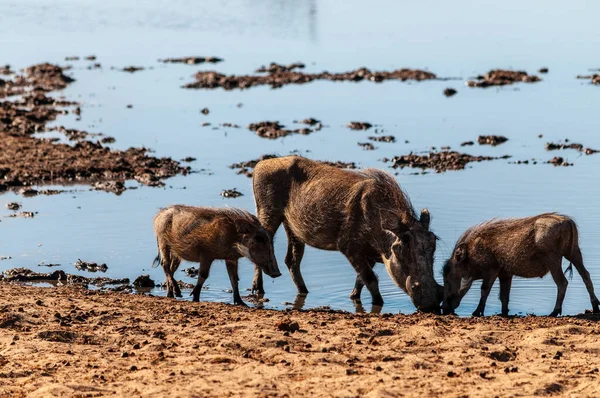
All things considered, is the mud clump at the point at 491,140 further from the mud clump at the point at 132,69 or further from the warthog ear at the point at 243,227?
the mud clump at the point at 132,69

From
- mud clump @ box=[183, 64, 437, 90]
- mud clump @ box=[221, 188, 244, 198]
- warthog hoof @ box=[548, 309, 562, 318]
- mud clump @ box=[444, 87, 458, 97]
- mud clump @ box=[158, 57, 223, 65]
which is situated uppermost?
mud clump @ box=[158, 57, 223, 65]

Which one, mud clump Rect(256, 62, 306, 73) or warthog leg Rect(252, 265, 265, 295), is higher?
mud clump Rect(256, 62, 306, 73)

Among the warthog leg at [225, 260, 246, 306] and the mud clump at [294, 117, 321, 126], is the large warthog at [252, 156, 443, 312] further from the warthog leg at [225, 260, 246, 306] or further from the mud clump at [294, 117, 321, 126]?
the mud clump at [294, 117, 321, 126]

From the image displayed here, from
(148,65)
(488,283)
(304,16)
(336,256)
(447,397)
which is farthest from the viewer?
(304,16)

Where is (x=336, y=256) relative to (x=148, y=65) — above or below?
below

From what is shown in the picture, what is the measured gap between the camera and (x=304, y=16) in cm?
5303

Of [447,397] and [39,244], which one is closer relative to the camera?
[447,397]

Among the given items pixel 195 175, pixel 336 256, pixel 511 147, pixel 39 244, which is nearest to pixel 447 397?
pixel 336 256

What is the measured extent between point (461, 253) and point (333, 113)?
13865mm

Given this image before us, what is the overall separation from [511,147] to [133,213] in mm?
7141

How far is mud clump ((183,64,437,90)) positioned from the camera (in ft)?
96.4

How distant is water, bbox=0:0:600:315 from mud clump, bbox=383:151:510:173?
1.10ft

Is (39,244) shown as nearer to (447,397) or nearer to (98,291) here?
(98,291)

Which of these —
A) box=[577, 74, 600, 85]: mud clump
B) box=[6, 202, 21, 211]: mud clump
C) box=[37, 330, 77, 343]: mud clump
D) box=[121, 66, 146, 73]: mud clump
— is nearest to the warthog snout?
box=[37, 330, 77, 343]: mud clump
